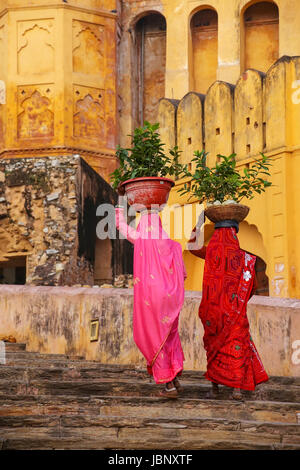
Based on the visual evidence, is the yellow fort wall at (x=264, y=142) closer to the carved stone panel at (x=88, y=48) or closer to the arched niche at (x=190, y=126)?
the arched niche at (x=190, y=126)

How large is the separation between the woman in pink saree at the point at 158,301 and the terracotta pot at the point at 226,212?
40 centimetres

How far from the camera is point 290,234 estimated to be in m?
14.7

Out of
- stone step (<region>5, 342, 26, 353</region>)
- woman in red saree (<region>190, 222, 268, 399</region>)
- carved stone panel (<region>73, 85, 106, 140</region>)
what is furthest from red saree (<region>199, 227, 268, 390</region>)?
carved stone panel (<region>73, 85, 106, 140</region>)

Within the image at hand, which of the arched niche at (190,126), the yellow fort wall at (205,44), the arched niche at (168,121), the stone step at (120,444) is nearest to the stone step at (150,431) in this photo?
the stone step at (120,444)

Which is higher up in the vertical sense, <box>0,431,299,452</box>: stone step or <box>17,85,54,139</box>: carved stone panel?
<box>17,85,54,139</box>: carved stone panel

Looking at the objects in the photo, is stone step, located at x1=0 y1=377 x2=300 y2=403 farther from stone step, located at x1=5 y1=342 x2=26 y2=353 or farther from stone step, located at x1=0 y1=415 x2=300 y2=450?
stone step, located at x1=5 y1=342 x2=26 y2=353

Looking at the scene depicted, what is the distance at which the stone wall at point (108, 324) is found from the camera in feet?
24.7

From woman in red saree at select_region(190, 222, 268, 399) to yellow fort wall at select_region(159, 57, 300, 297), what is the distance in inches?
305

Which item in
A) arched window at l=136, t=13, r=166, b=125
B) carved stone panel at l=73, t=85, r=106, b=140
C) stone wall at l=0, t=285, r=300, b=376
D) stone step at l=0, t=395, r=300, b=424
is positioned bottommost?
stone step at l=0, t=395, r=300, b=424

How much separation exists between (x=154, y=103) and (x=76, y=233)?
929 cm

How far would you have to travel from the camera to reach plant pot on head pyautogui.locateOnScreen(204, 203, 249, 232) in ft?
20.7

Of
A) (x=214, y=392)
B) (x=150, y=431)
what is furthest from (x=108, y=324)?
(x=150, y=431)

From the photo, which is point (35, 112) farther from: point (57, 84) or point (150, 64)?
point (150, 64)

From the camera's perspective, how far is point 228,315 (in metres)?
6.08
